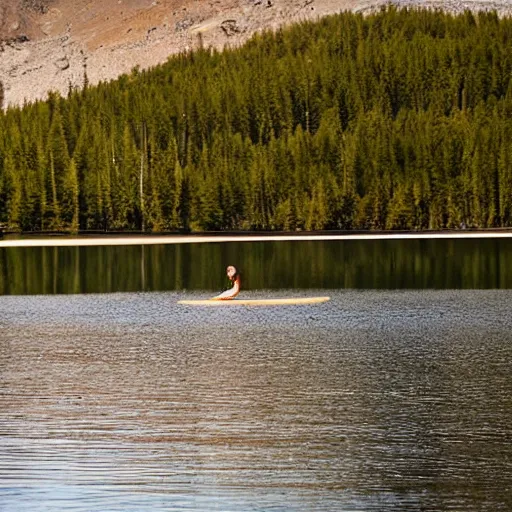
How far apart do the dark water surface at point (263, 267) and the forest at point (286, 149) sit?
148 ft

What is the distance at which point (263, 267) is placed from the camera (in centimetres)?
6788

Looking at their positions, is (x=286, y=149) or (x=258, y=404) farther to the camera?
(x=286, y=149)

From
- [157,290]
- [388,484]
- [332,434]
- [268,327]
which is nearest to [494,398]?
[332,434]

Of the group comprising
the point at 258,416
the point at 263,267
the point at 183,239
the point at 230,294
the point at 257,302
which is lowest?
the point at 258,416

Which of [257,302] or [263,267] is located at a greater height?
[263,267]

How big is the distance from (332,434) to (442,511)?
183 inches

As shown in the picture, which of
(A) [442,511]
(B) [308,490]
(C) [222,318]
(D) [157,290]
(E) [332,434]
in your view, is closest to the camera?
(A) [442,511]

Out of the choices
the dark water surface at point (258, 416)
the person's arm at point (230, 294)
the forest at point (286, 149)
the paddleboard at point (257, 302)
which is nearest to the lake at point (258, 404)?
the dark water surface at point (258, 416)

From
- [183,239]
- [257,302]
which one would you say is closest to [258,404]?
[257,302]

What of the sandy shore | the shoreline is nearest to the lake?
the sandy shore

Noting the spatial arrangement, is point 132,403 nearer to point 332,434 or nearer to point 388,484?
point 332,434

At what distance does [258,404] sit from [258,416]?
3.75 feet

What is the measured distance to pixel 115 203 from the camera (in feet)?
486

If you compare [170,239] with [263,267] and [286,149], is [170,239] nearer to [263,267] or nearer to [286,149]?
[286,149]
